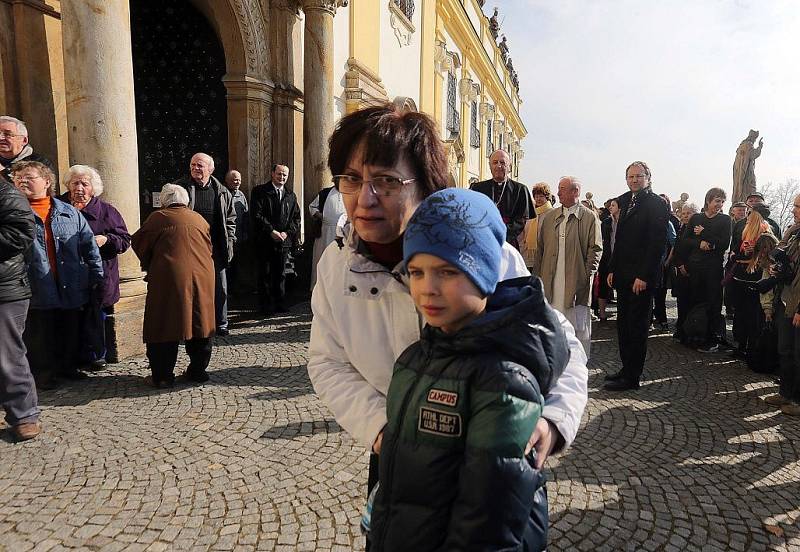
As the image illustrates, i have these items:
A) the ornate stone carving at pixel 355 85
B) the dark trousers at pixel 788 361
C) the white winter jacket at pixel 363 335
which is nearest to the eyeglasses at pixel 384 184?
the white winter jacket at pixel 363 335

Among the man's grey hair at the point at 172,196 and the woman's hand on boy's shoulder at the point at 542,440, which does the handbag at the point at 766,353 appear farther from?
the man's grey hair at the point at 172,196

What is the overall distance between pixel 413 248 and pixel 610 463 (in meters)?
2.73

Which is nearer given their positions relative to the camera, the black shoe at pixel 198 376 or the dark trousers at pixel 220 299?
the black shoe at pixel 198 376

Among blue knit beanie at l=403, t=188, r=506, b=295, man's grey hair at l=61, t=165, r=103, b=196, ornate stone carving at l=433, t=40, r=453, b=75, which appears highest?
ornate stone carving at l=433, t=40, r=453, b=75

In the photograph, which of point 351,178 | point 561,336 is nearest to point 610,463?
point 561,336

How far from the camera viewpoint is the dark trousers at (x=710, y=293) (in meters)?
6.55

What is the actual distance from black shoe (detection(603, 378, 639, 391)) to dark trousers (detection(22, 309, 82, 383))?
4.68m

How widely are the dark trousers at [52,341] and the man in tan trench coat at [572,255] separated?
414 centimetres

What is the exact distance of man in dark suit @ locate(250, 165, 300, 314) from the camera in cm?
695

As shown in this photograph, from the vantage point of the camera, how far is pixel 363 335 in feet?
4.60

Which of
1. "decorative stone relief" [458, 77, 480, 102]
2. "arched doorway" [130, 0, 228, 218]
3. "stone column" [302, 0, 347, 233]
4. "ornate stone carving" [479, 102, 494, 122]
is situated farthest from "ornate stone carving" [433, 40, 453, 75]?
"arched doorway" [130, 0, 228, 218]

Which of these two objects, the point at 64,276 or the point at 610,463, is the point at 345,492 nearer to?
the point at 610,463

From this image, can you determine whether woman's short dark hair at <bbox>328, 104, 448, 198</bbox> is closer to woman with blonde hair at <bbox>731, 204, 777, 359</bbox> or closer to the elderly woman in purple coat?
the elderly woman in purple coat

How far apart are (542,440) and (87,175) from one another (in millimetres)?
4664
